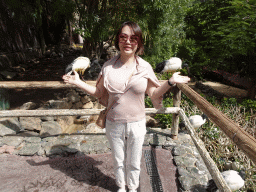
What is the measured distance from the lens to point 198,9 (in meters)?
8.80

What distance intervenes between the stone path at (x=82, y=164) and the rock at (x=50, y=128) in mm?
656

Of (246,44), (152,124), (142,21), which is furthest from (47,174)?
Result: (246,44)

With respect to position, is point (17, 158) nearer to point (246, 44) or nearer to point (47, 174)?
point (47, 174)

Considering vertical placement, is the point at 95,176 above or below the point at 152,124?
above

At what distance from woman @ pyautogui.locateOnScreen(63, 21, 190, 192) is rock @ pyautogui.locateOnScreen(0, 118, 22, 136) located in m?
2.37

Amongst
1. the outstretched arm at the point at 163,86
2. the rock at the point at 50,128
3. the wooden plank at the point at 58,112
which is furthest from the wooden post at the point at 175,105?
the rock at the point at 50,128

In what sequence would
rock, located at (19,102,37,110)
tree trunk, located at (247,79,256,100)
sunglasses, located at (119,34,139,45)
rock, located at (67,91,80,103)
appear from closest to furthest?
sunglasses, located at (119,34,139,45)
rock, located at (19,102,37,110)
rock, located at (67,91,80,103)
tree trunk, located at (247,79,256,100)

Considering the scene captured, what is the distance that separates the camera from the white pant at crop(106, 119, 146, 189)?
1.53 metres

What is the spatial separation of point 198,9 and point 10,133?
946 cm

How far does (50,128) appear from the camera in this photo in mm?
3693

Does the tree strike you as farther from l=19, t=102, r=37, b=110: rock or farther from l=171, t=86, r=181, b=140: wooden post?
l=19, t=102, r=37, b=110: rock

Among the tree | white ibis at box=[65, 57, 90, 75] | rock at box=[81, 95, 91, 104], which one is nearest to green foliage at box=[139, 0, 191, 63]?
the tree

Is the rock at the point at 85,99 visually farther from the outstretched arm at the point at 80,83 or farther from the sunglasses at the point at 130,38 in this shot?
the sunglasses at the point at 130,38

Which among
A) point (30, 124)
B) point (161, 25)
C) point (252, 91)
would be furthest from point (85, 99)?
point (252, 91)
